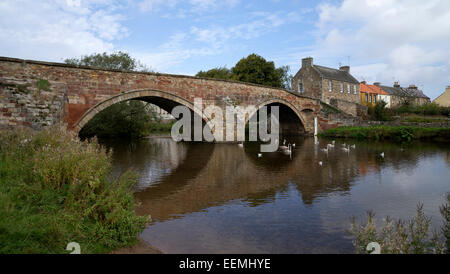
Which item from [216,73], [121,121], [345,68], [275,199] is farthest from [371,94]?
[275,199]

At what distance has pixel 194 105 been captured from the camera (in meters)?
18.2

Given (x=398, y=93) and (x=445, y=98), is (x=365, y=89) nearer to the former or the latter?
(x=398, y=93)

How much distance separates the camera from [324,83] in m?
32.9

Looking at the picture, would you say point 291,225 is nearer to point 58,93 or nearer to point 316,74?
point 58,93

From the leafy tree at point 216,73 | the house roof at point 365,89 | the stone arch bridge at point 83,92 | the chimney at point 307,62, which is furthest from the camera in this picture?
the house roof at point 365,89

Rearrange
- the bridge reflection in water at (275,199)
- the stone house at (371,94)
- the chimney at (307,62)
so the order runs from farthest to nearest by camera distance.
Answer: the stone house at (371,94) < the chimney at (307,62) < the bridge reflection in water at (275,199)

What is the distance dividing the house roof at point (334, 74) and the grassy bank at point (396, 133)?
33.8 ft

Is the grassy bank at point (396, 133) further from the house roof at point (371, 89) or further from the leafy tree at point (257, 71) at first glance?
the house roof at point (371, 89)

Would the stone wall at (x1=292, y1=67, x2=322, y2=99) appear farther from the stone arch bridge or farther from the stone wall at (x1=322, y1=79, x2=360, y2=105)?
the stone arch bridge

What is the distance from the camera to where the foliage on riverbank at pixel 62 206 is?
3.29 m

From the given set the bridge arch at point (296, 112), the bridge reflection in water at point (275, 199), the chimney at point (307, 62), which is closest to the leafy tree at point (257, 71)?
the chimney at point (307, 62)

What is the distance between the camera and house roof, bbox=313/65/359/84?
3369 centimetres
